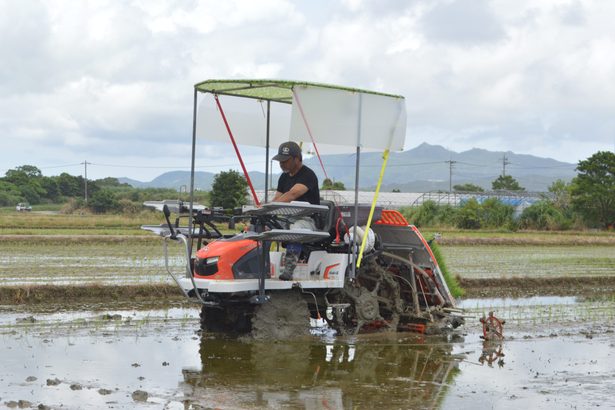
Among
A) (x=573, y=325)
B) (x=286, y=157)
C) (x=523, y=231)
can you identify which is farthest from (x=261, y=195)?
(x=523, y=231)

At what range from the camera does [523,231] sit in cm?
4666

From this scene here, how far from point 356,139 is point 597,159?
48.9 metres

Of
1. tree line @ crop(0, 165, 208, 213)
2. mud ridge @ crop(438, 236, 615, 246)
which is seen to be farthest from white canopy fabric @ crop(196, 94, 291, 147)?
tree line @ crop(0, 165, 208, 213)

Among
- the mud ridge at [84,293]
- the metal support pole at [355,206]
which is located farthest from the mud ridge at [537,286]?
the metal support pole at [355,206]

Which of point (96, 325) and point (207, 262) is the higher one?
point (207, 262)

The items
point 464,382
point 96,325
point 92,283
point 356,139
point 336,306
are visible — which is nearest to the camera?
point 464,382

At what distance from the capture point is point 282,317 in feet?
33.0

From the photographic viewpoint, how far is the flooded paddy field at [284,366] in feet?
24.1

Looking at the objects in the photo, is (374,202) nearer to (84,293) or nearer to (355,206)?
(355,206)

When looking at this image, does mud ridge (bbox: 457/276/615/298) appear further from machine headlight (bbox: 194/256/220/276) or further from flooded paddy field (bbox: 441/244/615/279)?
machine headlight (bbox: 194/256/220/276)

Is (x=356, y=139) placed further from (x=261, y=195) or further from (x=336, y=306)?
(x=261, y=195)

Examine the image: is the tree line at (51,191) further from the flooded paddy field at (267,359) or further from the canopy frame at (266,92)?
the canopy frame at (266,92)

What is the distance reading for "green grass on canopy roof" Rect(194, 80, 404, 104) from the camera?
931 cm

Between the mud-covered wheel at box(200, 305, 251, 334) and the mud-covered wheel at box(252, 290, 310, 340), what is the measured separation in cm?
44
